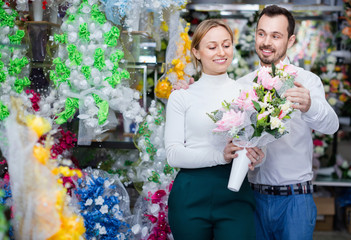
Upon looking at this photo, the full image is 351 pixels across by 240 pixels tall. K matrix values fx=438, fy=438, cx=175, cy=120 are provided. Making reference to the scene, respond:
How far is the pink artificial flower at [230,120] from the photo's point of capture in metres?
1.70

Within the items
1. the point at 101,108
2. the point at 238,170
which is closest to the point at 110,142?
the point at 101,108

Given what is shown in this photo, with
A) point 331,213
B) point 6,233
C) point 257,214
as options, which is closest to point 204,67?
point 257,214

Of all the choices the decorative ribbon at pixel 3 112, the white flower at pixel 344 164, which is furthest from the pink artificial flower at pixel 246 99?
the white flower at pixel 344 164

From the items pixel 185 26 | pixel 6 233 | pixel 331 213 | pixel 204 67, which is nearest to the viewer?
pixel 6 233

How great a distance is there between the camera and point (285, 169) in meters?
2.14

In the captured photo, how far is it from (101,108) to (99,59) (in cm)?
30

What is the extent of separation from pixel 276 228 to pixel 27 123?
4.72 ft

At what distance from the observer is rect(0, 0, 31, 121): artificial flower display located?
278cm

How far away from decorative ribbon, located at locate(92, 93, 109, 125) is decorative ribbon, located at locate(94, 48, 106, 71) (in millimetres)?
182

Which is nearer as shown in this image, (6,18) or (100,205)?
(100,205)

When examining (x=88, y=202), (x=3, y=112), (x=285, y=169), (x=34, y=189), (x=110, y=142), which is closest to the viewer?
(x=34, y=189)

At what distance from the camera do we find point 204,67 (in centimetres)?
202

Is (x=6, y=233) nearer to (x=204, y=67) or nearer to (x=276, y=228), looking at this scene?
(x=204, y=67)

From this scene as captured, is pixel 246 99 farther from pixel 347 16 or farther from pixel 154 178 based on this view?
pixel 347 16
